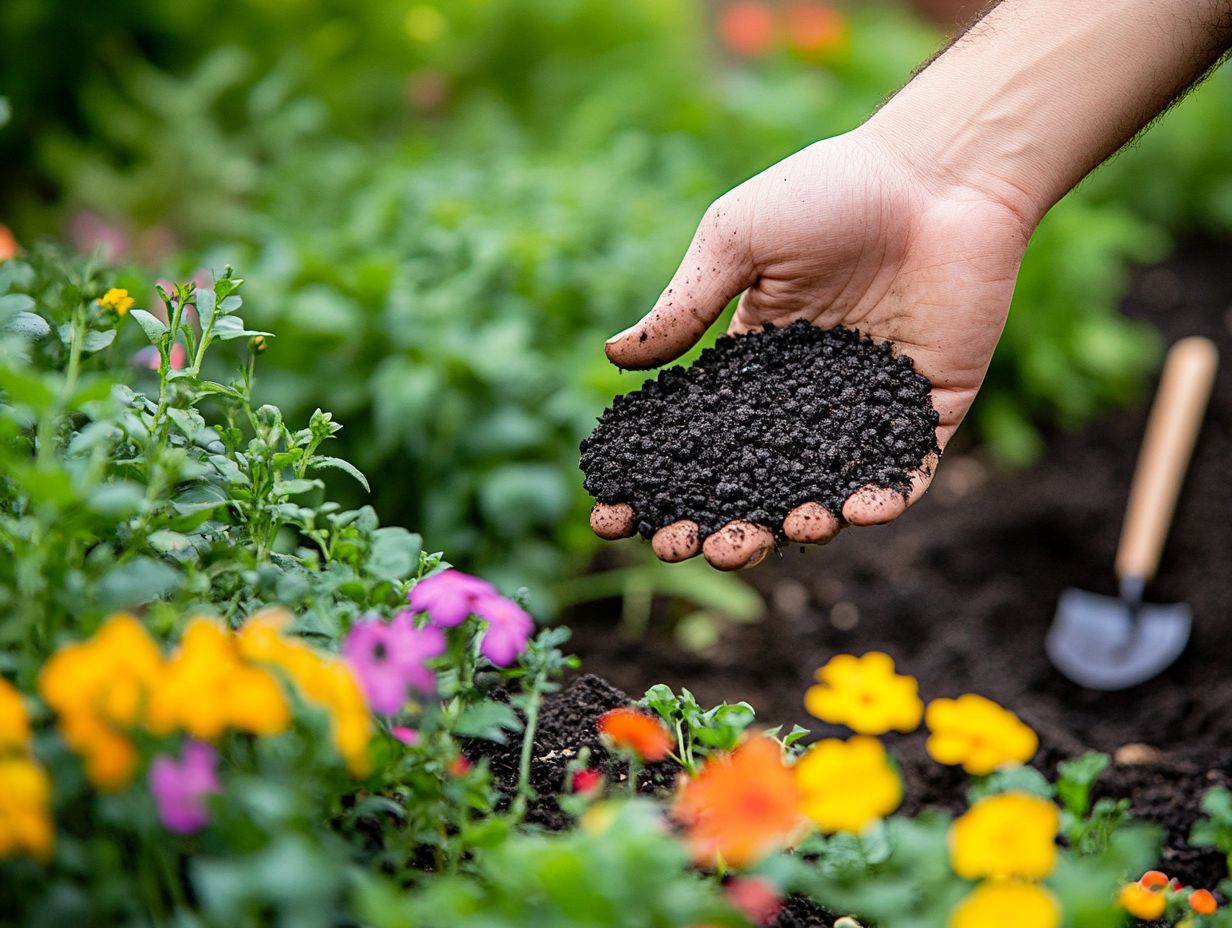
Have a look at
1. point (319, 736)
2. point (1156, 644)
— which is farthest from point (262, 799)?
point (1156, 644)

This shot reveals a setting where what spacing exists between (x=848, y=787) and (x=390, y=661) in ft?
1.19

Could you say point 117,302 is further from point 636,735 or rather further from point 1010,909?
point 1010,909

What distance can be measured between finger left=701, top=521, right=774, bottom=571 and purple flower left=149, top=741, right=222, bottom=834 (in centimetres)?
76

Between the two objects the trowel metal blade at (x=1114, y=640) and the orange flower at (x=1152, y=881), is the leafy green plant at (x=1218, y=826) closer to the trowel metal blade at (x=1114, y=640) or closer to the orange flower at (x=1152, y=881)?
the orange flower at (x=1152, y=881)

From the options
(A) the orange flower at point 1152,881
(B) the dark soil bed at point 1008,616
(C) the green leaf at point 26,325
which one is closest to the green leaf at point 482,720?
(C) the green leaf at point 26,325

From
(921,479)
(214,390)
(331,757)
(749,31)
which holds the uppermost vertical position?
(749,31)

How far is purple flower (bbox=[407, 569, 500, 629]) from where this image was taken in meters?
0.98

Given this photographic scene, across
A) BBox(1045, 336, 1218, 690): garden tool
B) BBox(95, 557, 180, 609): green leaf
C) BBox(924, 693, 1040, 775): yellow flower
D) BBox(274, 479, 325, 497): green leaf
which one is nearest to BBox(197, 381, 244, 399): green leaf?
BBox(274, 479, 325, 497): green leaf

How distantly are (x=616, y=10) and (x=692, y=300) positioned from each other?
305 centimetres

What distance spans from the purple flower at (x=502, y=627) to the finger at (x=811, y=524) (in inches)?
20.6

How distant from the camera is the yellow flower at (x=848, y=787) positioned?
2.77 ft

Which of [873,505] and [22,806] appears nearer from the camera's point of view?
[22,806]

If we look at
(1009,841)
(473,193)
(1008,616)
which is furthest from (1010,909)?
(473,193)

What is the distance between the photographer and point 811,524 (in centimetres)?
144
